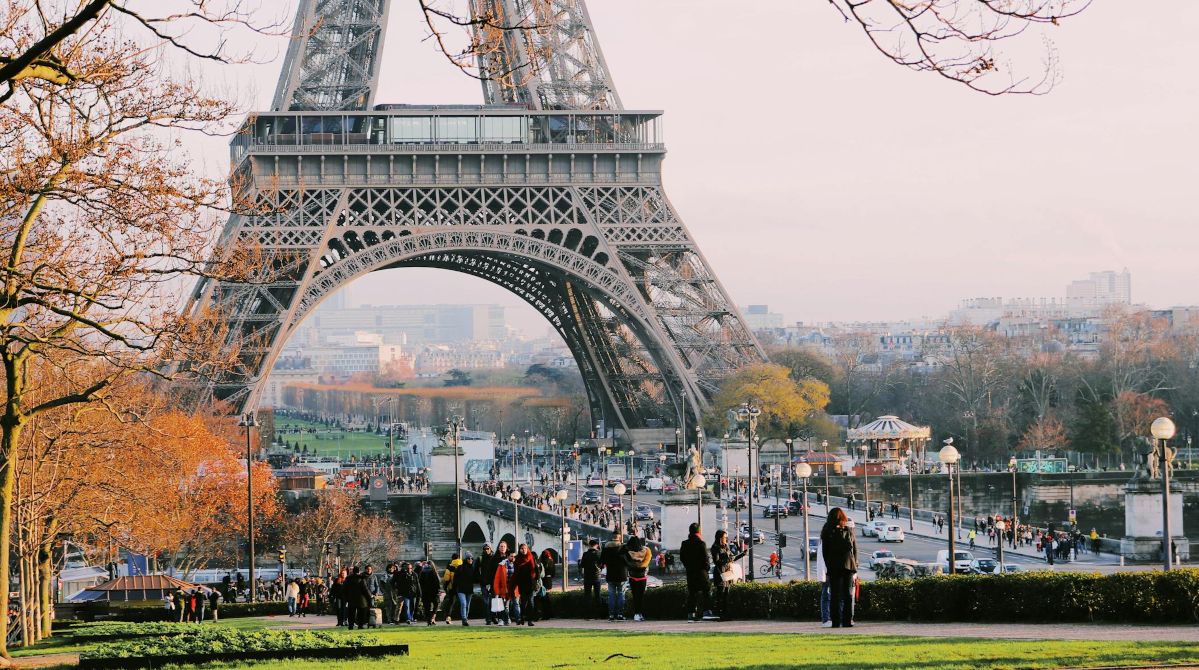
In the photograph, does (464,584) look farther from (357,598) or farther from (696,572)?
(696,572)

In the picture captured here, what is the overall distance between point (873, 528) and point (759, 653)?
50.0 m

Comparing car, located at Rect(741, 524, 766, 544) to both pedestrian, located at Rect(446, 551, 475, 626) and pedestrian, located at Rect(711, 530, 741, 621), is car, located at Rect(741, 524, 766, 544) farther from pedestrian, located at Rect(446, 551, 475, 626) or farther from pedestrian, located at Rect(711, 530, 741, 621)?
pedestrian, located at Rect(711, 530, 741, 621)

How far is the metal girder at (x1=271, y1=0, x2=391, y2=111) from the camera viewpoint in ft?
226

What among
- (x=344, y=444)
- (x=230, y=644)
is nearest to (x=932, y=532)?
(x=230, y=644)

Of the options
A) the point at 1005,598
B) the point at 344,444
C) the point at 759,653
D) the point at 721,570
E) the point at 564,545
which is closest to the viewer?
the point at 759,653

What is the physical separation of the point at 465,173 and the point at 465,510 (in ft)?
50.5

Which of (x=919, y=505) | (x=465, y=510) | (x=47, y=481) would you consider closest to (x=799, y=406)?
(x=919, y=505)

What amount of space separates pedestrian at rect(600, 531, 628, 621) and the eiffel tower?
42.9 metres

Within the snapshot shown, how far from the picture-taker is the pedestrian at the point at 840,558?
1877cm

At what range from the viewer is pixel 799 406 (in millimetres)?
84938

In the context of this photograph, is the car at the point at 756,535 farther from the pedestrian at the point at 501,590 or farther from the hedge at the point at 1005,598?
the hedge at the point at 1005,598

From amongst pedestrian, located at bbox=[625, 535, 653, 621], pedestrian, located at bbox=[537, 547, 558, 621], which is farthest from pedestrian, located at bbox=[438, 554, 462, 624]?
pedestrian, located at bbox=[625, 535, 653, 621]

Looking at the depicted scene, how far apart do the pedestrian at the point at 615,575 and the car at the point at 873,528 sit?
130ft

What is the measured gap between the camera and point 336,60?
71125mm
